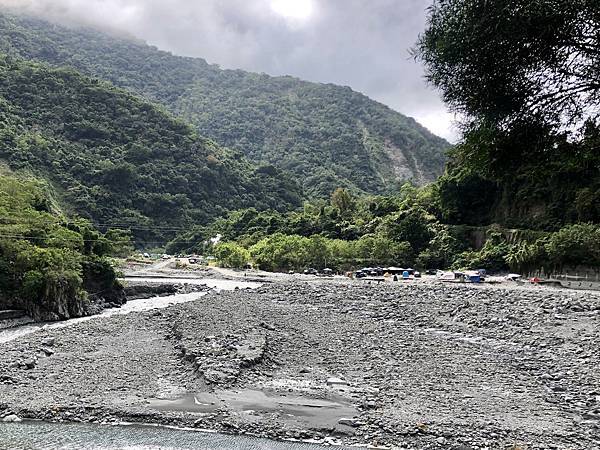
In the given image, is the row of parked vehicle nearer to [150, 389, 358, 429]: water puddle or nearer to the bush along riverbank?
the bush along riverbank

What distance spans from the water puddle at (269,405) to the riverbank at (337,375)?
0.05 meters

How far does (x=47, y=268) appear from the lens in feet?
97.1

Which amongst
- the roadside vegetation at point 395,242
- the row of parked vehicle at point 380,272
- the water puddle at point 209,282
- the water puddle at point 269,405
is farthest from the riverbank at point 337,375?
the row of parked vehicle at point 380,272

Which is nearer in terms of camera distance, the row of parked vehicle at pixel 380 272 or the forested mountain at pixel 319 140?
the row of parked vehicle at pixel 380 272

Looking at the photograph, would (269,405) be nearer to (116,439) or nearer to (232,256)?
(116,439)

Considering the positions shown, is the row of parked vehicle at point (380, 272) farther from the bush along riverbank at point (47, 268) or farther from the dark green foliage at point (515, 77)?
the dark green foliage at point (515, 77)

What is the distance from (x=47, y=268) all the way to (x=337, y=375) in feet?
68.1

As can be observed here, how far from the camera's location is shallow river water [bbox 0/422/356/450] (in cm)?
1092

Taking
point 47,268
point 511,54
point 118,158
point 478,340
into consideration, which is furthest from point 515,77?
point 118,158

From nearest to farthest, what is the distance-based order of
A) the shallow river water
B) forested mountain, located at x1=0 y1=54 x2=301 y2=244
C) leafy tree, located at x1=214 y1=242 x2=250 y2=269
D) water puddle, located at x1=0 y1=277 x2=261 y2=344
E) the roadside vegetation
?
the shallow river water, water puddle, located at x1=0 y1=277 x2=261 y2=344, the roadside vegetation, leafy tree, located at x1=214 y1=242 x2=250 y2=269, forested mountain, located at x1=0 y1=54 x2=301 y2=244

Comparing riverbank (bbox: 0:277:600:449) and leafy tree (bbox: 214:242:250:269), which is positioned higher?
leafy tree (bbox: 214:242:250:269)

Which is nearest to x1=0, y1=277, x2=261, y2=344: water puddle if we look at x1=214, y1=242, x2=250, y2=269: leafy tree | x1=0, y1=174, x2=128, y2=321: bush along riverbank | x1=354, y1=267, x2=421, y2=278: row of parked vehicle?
x1=0, y1=174, x2=128, y2=321: bush along riverbank

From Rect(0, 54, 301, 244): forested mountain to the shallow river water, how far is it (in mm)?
76044

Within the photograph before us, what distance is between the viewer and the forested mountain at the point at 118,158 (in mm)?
87938
